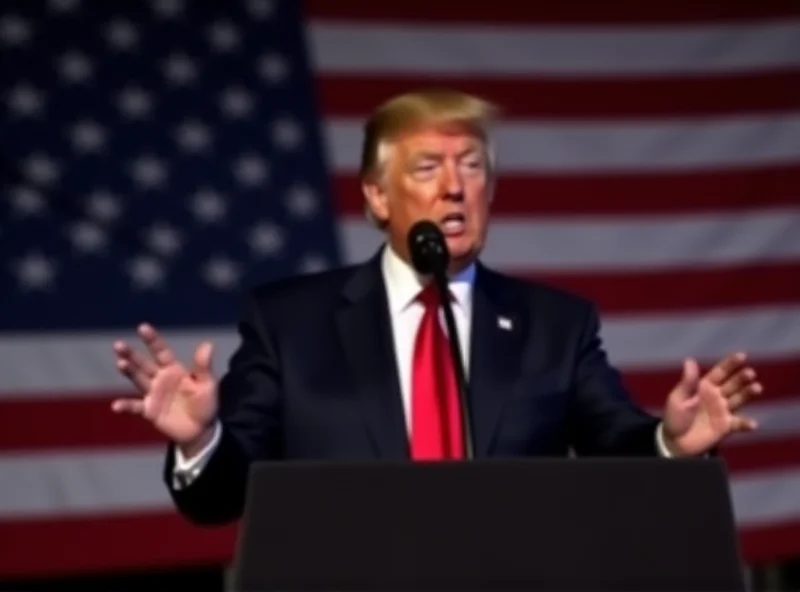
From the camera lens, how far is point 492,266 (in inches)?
154

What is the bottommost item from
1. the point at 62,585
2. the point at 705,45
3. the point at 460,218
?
the point at 62,585

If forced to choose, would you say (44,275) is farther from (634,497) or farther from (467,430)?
(634,497)

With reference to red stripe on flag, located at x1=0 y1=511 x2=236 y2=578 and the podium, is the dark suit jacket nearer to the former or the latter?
the podium

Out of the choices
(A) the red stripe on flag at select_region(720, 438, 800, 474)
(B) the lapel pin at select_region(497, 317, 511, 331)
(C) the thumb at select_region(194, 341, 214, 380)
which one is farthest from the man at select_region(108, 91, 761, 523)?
(A) the red stripe on flag at select_region(720, 438, 800, 474)

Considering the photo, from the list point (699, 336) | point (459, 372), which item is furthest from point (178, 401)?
point (699, 336)

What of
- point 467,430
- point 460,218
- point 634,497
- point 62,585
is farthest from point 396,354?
point 62,585

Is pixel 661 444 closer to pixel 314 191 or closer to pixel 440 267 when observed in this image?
pixel 440 267

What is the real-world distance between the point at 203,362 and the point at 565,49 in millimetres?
2270

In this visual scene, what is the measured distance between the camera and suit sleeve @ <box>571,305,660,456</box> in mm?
2318

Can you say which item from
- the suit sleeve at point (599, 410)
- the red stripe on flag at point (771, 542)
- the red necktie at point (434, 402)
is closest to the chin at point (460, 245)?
the red necktie at point (434, 402)

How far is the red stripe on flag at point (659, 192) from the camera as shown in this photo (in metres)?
4.05

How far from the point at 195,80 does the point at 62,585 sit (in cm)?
103

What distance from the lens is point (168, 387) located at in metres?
1.97

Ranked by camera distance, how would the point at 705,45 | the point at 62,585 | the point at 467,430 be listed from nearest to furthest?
the point at 467,430 < the point at 62,585 < the point at 705,45
